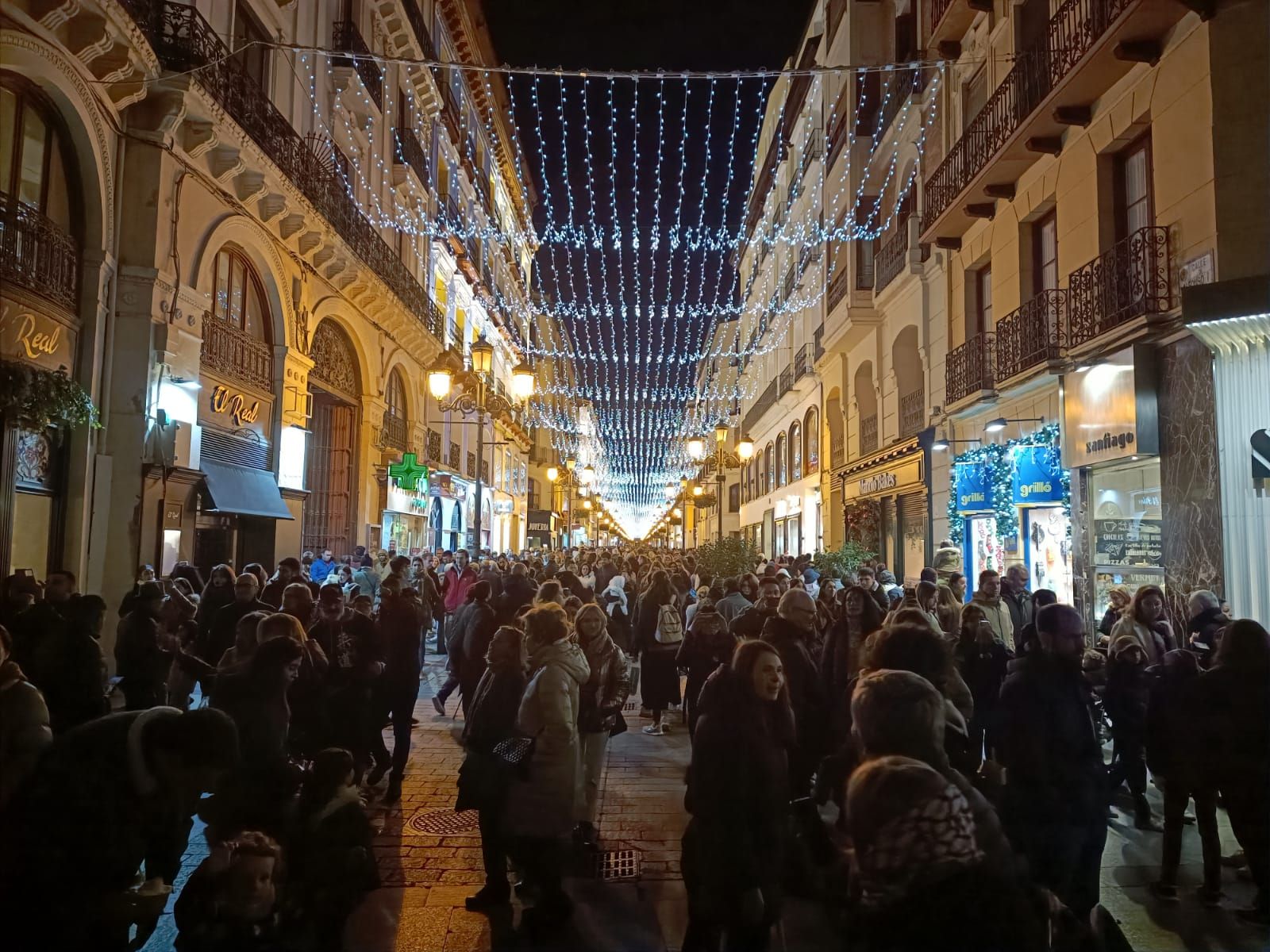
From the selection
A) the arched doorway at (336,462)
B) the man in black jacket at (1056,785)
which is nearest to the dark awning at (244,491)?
the arched doorway at (336,462)

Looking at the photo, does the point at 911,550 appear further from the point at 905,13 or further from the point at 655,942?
the point at 655,942

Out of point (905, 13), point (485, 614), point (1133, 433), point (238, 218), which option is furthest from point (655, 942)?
point (905, 13)

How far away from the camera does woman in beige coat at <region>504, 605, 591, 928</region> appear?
14.7 ft

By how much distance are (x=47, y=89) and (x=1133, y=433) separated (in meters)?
13.7

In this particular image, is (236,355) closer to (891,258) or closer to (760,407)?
(891,258)

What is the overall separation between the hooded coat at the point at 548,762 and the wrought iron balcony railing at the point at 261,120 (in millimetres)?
9444

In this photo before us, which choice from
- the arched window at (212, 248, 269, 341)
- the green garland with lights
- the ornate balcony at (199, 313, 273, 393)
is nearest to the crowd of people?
the green garland with lights

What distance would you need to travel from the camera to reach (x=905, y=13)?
1942 cm

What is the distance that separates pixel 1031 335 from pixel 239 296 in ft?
44.0

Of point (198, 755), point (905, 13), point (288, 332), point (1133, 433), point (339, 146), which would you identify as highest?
point (905, 13)

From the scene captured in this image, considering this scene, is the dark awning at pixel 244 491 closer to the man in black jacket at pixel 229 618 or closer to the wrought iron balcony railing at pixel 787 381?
the man in black jacket at pixel 229 618

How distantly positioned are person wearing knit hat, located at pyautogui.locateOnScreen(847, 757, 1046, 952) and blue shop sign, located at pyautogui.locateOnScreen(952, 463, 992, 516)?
12733mm

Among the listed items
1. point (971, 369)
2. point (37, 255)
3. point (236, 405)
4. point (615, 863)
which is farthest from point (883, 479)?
point (37, 255)

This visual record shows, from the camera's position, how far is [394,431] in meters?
23.9
